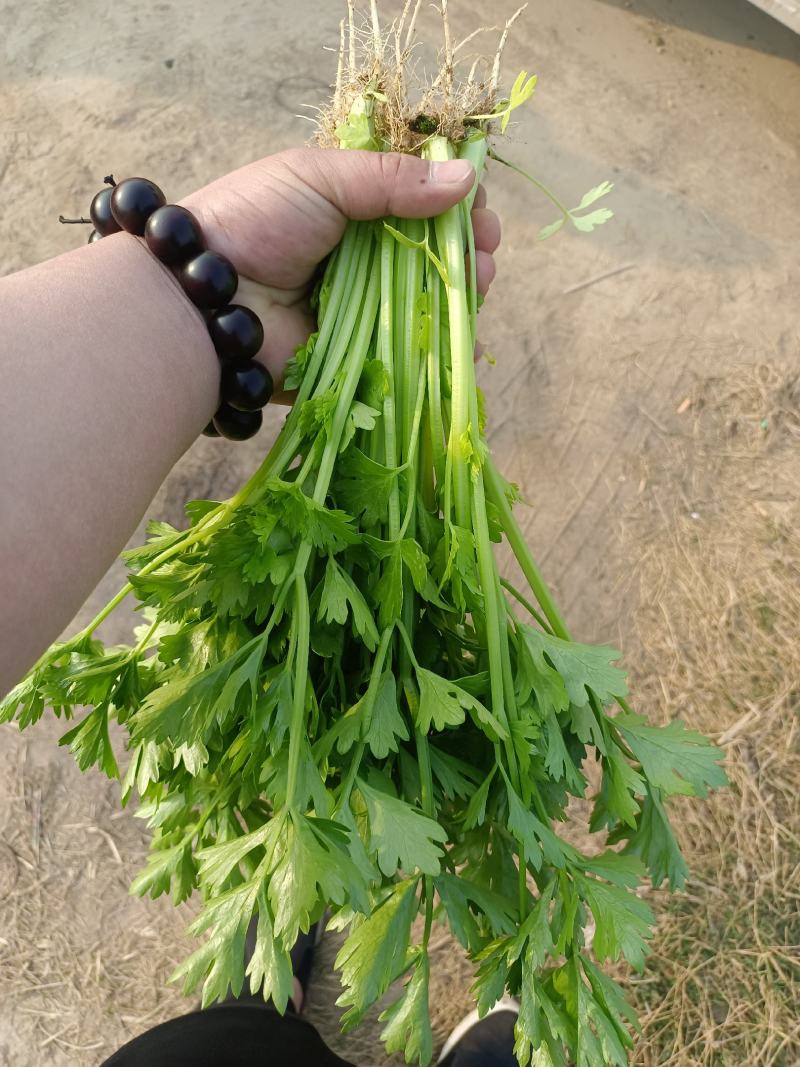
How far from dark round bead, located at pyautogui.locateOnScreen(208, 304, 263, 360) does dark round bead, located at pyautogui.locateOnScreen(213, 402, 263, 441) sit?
15 centimetres

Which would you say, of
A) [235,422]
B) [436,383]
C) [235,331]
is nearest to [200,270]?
[235,331]

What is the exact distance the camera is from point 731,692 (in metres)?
2.38

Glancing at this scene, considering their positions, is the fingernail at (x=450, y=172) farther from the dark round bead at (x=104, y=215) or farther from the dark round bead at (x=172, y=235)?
the dark round bead at (x=104, y=215)

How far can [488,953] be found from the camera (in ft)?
4.08

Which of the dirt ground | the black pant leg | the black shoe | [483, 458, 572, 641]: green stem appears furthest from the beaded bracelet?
the black shoe

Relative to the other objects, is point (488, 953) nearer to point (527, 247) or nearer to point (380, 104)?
point (380, 104)

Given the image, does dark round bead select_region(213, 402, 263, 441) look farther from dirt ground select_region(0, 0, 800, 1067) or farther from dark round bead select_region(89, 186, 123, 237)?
dirt ground select_region(0, 0, 800, 1067)

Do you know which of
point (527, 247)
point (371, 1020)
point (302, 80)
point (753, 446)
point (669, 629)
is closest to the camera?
point (371, 1020)

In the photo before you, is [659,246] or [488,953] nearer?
[488,953]

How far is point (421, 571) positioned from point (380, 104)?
1.01 meters

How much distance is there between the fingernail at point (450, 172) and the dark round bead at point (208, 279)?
0.42m

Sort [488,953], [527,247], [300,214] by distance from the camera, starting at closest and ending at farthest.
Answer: [488,953]
[300,214]
[527,247]

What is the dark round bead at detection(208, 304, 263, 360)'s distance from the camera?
4.80 feet

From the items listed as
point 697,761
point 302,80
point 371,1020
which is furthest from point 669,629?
point 302,80
